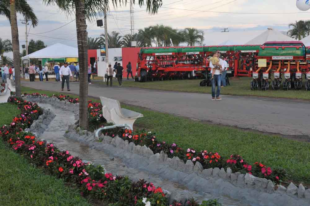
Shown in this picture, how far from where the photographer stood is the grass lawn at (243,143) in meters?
5.42

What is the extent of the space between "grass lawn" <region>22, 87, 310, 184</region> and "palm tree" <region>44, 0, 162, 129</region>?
63.0 inches

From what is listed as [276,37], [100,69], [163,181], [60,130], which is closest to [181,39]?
[100,69]

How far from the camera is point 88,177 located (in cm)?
467

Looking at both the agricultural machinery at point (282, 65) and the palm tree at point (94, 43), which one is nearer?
the agricultural machinery at point (282, 65)

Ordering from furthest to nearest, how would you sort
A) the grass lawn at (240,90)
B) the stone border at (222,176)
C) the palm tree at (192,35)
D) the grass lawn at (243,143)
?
the palm tree at (192,35)
the grass lawn at (240,90)
the grass lawn at (243,143)
the stone border at (222,176)

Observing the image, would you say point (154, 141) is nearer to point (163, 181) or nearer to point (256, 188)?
point (163, 181)

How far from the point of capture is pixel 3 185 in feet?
15.4

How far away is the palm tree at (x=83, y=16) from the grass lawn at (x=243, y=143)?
5.25ft

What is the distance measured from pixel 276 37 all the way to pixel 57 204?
101 feet

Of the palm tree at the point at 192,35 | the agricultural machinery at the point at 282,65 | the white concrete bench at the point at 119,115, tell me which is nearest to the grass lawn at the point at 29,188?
the white concrete bench at the point at 119,115

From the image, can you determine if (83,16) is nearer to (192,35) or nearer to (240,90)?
(240,90)

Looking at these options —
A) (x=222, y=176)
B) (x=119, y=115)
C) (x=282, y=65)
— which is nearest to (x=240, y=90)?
(x=282, y=65)

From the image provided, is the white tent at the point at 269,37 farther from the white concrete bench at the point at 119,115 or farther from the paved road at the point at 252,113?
the white concrete bench at the point at 119,115

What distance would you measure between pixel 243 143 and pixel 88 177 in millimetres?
3240
